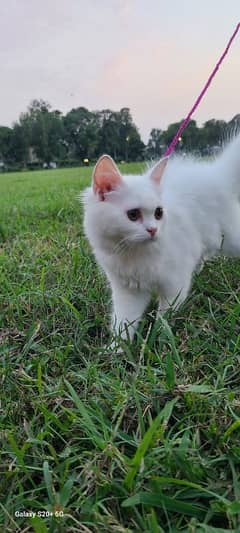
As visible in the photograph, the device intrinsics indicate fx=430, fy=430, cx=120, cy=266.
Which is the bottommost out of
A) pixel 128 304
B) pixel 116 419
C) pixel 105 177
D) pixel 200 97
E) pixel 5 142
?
pixel 116 419

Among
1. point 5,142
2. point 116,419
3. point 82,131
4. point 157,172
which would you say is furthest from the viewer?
point 5,142

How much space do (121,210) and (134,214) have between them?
42 millimetres

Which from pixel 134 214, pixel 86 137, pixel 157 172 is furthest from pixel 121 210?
pixel 86 137

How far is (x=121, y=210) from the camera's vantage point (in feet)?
4.36

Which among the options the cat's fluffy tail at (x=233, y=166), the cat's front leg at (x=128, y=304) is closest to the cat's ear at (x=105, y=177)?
the cat's front leg at (x=128, y=304)

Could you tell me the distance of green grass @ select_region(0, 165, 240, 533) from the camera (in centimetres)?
77

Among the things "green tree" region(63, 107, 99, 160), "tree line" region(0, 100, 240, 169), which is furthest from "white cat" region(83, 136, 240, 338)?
"green tree" region(63, 107, 99, 160)

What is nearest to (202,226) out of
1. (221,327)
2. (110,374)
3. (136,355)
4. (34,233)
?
(221,327)

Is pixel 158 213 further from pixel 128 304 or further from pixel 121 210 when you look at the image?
pixel 128 304

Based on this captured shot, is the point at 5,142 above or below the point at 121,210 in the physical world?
above

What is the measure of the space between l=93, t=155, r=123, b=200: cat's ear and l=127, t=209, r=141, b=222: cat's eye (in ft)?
0.33

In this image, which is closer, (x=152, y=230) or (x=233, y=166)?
(x=152, y=230)

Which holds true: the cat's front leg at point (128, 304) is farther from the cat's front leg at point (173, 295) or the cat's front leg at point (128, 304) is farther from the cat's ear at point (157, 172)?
the cat's ear at point (157, 172)

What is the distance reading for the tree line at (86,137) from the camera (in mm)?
2722
